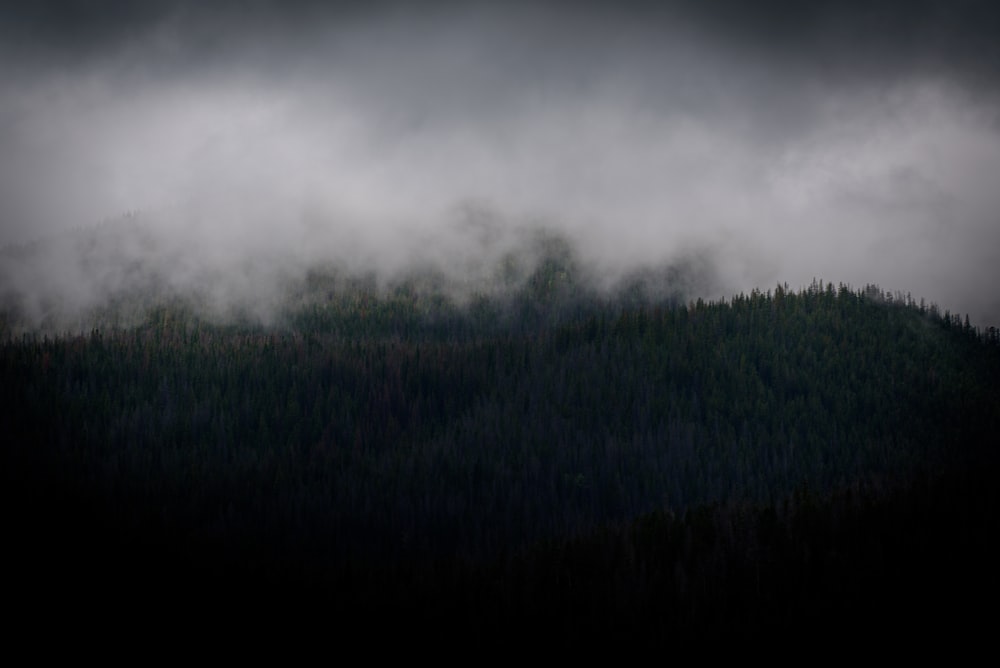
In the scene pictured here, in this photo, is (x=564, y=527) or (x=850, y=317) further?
(x=850, y=317)

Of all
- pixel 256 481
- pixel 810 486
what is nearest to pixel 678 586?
pixel 810 486

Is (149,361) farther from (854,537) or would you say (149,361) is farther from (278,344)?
(854,537)

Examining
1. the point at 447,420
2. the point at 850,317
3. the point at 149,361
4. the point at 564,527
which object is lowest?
the point at 564,527

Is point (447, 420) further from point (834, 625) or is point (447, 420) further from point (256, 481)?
point (834, 625)

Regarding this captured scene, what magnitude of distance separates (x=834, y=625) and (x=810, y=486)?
210ft

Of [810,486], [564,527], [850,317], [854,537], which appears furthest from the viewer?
[850,317]

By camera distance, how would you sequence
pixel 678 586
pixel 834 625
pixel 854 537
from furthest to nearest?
pixel 854 537 < pixel 678 586 < pixel 834 625

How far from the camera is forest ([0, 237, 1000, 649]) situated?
2500 inches

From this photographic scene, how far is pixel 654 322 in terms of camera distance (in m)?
187

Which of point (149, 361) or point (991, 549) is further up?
point (149, 361)

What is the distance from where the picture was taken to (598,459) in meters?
131

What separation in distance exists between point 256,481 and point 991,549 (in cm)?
9321

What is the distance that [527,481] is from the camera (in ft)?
379

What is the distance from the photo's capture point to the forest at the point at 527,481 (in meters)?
63.5
